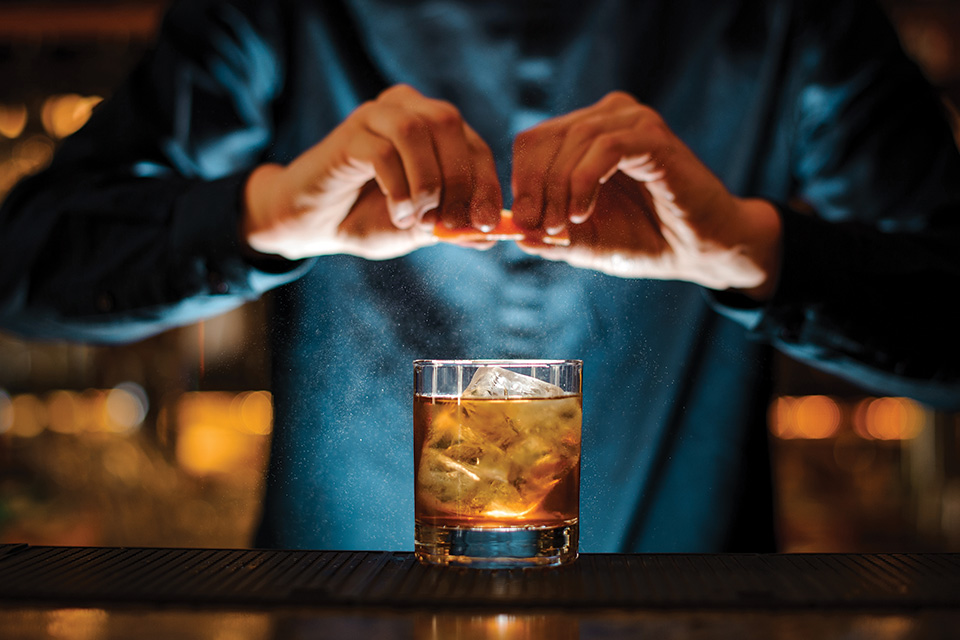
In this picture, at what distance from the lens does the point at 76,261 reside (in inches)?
53.5

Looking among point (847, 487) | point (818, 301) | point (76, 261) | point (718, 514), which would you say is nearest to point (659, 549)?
point (718, 514)

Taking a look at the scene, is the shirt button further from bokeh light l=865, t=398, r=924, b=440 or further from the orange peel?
bokeh light l=865, t=398, r=924, b=440

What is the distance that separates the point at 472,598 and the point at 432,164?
0.45 m

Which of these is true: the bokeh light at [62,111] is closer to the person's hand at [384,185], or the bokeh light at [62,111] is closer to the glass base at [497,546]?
the person's hand at [384,185]

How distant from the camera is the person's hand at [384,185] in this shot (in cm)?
94

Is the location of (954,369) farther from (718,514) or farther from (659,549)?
(659,549)

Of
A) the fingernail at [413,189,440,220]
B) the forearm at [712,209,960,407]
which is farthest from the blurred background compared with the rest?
the fingernail at [413,189,440,220]

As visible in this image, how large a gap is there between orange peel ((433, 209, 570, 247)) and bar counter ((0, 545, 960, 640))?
0.38 meters

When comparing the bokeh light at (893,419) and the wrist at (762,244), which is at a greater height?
the wrist at (762,244)

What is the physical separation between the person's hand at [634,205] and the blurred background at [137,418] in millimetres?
1529

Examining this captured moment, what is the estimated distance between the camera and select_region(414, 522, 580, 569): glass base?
2.77ft

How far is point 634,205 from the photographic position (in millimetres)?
1061

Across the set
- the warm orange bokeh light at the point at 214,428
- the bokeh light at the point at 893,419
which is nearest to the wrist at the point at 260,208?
the warm orange bokeh light at the point at 214,428

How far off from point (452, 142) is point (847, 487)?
237 centimetres
